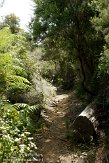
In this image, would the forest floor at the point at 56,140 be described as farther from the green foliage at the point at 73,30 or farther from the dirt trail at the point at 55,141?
the green foliage at the point at 73,30

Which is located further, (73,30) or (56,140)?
(73,30)

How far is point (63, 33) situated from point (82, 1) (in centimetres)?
145

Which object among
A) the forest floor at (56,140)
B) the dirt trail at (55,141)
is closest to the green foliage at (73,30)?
the forest floor at (56,140)

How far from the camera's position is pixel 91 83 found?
12.3m

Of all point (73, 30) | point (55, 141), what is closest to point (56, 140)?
point (55, 141)

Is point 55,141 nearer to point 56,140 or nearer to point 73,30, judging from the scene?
point 56,140

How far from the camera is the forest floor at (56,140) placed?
8.67 m

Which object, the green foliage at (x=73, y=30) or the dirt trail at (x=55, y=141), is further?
the green foliage at (x=73, y=30)

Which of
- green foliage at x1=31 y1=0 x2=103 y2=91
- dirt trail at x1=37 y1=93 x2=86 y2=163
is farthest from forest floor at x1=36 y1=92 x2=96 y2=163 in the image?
green foliage at x1=31 y1=0 x2=103 y2=91

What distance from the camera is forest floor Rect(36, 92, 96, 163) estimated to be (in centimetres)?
867

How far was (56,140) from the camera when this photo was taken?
33.0ft

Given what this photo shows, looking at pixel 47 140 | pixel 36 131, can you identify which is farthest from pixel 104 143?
pixel 36 131

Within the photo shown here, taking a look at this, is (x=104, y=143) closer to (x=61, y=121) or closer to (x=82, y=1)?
(x=61, y=121)

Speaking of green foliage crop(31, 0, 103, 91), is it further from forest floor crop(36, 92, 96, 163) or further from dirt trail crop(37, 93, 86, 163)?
dirt trail crop(37, 93, 86, 163)
